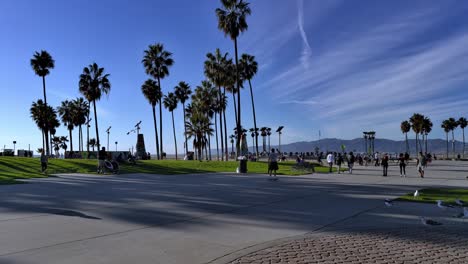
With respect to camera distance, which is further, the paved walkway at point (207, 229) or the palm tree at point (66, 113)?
the palm tree at point (66, 113)

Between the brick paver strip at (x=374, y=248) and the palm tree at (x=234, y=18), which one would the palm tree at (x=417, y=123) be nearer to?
the palm tree at (x=234, y=18)

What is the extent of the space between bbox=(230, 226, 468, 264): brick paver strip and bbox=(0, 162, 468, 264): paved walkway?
0.02m

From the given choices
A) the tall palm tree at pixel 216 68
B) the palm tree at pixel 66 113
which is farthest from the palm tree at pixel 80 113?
the tall palm tree at pixel 216 68

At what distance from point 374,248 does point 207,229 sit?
2968 millimetres

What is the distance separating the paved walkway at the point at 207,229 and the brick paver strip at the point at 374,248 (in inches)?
0.6

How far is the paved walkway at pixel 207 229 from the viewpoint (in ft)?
18.2

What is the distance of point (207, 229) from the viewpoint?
7371mm

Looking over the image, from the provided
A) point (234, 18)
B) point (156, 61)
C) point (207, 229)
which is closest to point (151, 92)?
point (156, 61)

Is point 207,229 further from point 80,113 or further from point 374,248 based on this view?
point 80,113

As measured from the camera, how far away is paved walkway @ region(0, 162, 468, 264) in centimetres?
555

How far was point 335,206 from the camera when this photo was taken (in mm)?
10539

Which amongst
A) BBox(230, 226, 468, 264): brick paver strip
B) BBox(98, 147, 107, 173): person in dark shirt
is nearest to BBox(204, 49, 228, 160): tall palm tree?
BBox(98, 147, 107, 173): person in dark shirt

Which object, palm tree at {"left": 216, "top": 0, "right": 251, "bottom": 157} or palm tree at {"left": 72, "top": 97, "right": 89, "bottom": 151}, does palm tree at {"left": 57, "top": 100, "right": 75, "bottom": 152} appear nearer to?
palm tree at {"left": 72, "top": 97, "right": 89, "bottom": 151}

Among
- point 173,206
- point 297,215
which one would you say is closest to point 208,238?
point 297,215
